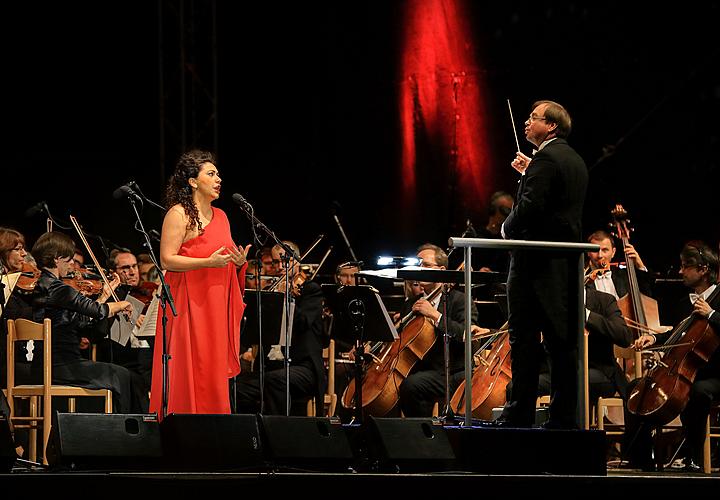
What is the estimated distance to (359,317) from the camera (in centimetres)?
579

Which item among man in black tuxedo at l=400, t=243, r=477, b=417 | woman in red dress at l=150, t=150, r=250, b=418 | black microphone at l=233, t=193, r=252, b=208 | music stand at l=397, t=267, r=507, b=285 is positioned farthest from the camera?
man in black tuxedo at l=400, t=243, r=477, b=417

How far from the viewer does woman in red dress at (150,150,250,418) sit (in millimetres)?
5199

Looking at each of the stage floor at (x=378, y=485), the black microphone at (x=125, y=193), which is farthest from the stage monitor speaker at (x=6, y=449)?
the black microphone at (x=125, y=193)

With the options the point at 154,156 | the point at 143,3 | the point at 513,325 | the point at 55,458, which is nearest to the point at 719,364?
the point at 513,325

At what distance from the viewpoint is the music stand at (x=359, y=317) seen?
5727mm

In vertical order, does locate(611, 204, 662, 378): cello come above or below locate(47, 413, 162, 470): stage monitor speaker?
above

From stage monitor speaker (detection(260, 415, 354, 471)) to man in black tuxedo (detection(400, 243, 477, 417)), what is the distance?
6.54 feet

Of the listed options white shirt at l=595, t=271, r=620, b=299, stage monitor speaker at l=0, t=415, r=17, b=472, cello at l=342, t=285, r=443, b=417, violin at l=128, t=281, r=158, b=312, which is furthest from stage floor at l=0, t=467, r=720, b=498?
violin at l=128, t=281, r=158, b=312

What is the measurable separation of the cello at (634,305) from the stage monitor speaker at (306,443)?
8.42 ft

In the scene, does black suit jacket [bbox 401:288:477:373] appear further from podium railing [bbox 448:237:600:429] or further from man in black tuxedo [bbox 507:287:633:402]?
podium railing [bbox 448:237:600:429]

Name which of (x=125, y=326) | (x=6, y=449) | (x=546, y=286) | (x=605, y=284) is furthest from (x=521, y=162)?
(x=125, y=326)

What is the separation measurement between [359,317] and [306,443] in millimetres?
1186

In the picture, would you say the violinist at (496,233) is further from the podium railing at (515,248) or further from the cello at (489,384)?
the podium railing at (515,248)

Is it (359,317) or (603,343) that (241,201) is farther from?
(603,343)
